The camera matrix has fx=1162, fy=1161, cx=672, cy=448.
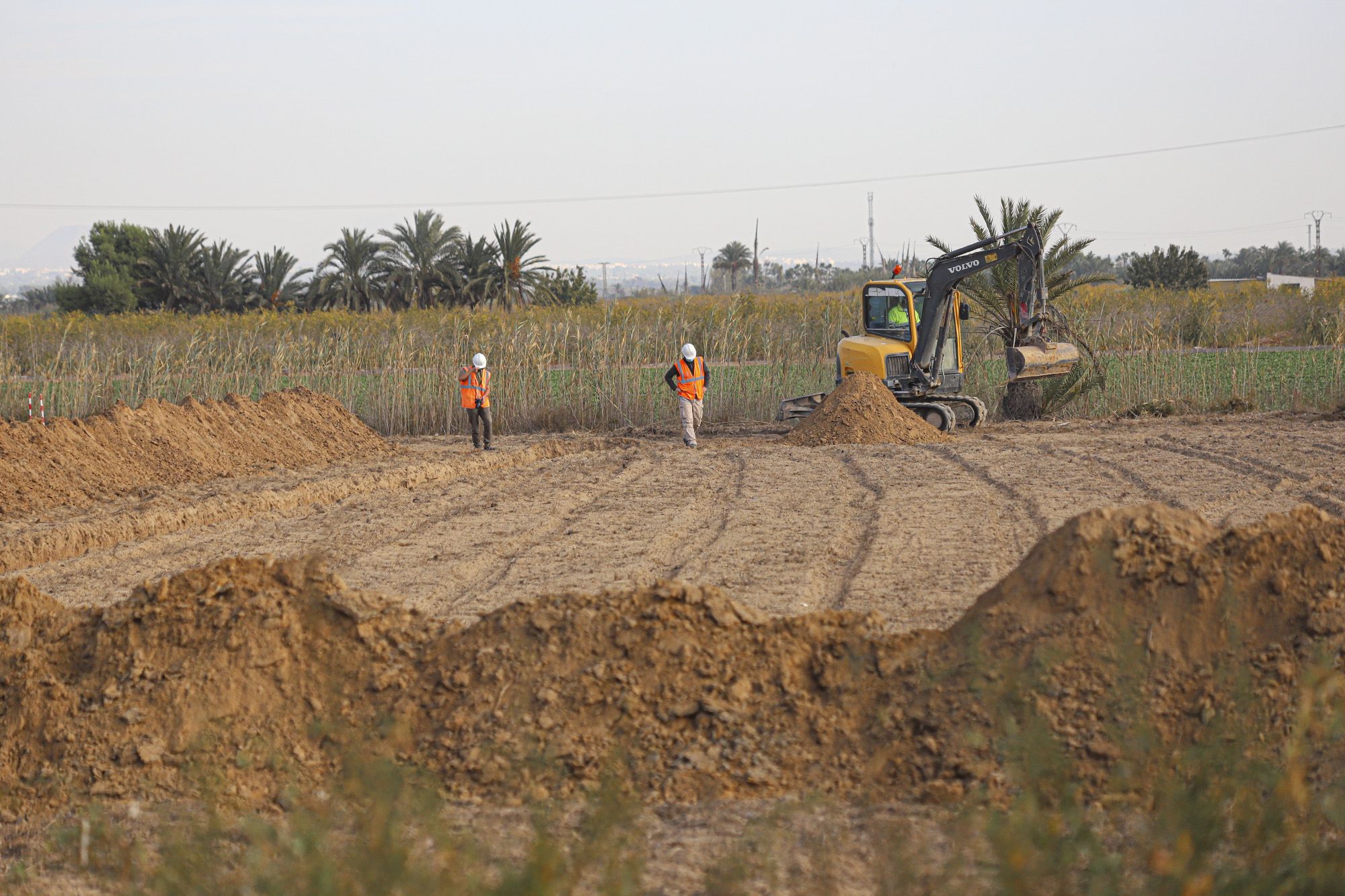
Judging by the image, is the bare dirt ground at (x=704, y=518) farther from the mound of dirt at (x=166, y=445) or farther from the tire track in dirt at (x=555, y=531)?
the mound of dirt at (x=166, y=445)

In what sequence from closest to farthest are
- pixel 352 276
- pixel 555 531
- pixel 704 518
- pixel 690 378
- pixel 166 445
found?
pixel 555 531 < pixel 704 518 < pixel 166 445 < pixel 690 378 < pixel 352 276

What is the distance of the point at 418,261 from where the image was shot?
141ft

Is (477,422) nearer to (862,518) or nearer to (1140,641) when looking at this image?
(862,518)

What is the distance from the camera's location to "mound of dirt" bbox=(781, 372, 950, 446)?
16.4 m

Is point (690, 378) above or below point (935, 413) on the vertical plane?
above

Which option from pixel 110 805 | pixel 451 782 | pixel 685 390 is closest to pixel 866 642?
pixel 451 782

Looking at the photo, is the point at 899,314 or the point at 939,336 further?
the point at 899,314

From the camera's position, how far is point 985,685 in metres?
4.82

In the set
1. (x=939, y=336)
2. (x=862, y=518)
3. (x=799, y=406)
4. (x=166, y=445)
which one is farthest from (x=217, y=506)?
(x=939, y=336)

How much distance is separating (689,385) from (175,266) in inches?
1322

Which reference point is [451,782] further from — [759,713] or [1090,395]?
[1090,395]

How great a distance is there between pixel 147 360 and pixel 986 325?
48.0ft

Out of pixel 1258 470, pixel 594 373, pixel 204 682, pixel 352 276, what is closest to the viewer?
pixel 204 682

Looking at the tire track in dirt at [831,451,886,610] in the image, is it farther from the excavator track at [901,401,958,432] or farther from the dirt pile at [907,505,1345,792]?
the excavator track at [901,401,958,432]
